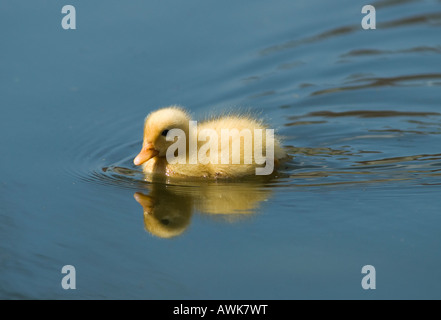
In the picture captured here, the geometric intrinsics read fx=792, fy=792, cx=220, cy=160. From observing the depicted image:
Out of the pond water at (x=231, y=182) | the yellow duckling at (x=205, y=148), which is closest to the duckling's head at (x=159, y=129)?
the yellow duckling at (x=205, y=148)

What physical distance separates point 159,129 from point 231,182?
59 cm

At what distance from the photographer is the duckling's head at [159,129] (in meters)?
5.24

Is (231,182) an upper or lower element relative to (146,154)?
lower

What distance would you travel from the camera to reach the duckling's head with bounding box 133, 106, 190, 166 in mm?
5238

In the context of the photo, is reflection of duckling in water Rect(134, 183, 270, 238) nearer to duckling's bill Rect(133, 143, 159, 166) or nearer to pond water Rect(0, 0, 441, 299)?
pond water Rect(0, 0, 441, 299)

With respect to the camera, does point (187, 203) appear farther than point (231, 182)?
No

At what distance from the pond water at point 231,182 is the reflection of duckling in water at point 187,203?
13 mm

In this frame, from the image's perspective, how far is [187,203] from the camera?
485 cm

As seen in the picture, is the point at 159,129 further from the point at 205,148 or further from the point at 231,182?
the point at 231,182

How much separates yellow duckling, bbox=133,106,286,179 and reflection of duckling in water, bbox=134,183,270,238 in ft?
0.49

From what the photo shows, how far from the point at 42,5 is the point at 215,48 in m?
1.72

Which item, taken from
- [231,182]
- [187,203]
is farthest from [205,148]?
[187,203]

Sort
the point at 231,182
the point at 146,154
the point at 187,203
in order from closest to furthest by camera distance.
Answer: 1. the point at 187,203
2. the point at 231,182
3. the point at 146,154
